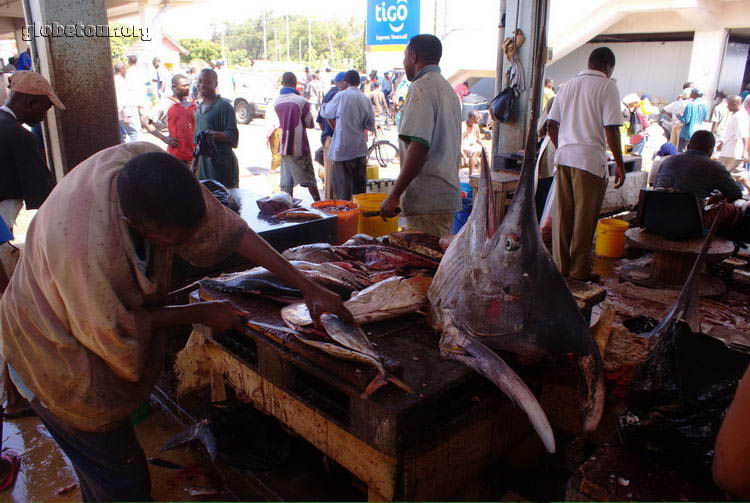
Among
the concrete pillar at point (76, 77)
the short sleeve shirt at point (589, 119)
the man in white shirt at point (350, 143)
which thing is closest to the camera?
the concrete pillar at point (76, 77)

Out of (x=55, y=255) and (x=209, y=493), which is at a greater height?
(x=55, y=255)

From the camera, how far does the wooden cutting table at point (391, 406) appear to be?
6.69 ft

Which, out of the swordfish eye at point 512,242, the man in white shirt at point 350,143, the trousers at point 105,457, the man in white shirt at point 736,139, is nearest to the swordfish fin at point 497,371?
the swordfish eye at point 512,242

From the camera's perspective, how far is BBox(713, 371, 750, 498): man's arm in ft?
4.36

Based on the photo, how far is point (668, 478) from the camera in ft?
6.39

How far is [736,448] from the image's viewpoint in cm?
136

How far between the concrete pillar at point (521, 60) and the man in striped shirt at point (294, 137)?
10.9 feet

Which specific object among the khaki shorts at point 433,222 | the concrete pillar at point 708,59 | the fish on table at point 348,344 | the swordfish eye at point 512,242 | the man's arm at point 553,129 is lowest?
the khaki shorts at point 433,222

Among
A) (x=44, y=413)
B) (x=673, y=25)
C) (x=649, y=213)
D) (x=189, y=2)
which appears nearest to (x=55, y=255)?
(x=44, y=413)

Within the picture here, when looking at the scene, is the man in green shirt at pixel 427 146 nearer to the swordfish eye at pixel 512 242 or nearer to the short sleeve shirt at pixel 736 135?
the swordfish eye at pixel 512 242

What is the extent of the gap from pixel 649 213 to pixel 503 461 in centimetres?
391

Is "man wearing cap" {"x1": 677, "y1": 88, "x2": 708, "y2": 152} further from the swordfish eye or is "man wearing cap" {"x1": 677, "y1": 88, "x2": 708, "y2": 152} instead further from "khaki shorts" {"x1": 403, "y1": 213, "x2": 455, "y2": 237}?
the swordfish eye

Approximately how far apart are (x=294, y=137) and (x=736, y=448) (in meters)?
7.67

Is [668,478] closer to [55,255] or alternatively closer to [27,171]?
Answer: [55,255]
